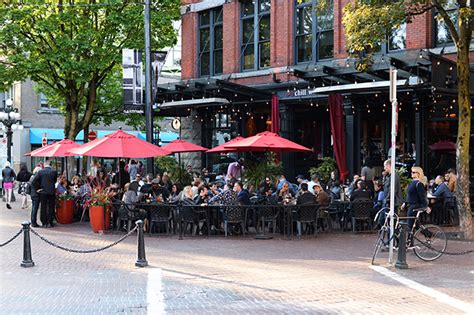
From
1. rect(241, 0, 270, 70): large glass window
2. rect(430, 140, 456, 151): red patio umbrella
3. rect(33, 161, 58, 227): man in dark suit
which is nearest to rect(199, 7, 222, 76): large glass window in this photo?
rect(241, 0, 270, 70): large glass window

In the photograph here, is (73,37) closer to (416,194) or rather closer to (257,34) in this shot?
(257,34)

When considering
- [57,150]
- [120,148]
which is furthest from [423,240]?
[57,150]

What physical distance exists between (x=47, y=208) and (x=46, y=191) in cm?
53

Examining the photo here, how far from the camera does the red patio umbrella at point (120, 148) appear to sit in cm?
1548

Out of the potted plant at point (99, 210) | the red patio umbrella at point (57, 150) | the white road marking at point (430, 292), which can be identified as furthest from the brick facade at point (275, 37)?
the white road marking at point (430, 292)

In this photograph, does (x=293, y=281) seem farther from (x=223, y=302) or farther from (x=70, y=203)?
(x=70, y=203)

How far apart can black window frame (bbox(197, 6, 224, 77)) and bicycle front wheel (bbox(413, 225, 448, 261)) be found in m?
15.3

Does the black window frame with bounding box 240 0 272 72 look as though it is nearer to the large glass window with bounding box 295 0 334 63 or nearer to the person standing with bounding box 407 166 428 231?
the large glass window with bounding box 295 0 334 63

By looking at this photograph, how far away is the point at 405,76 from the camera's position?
18172 millimetres

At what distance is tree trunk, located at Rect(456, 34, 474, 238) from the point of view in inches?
550

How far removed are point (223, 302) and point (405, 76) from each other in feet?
40.2

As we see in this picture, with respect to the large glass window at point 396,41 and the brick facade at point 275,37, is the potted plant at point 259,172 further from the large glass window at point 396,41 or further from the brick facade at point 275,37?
the large glass window at point 396,41

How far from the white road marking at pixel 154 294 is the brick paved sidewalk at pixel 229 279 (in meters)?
0.07

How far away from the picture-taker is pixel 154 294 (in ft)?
28.0
